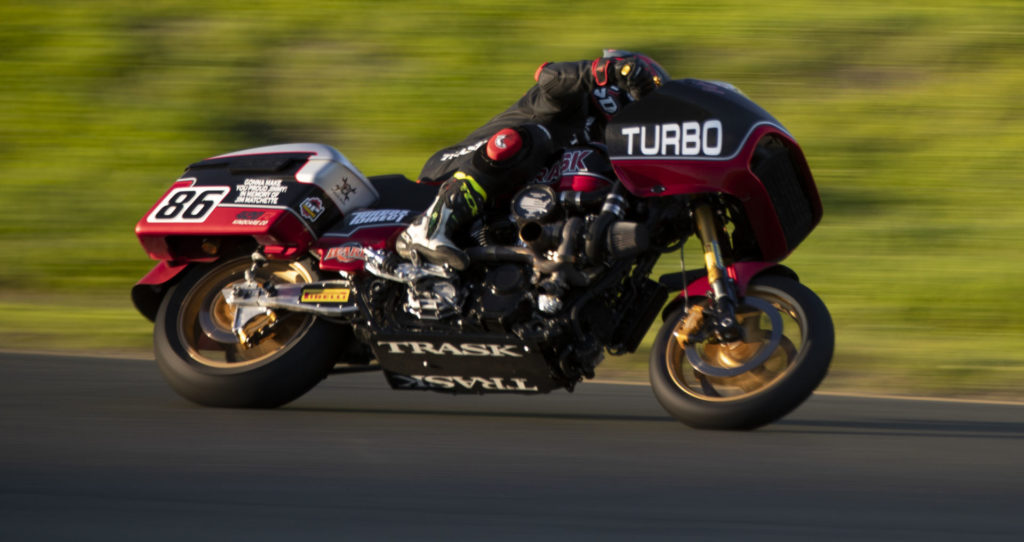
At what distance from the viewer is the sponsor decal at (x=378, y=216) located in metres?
5.87

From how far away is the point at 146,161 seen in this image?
11953 millimetres

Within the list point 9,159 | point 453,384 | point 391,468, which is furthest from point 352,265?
point 9,159

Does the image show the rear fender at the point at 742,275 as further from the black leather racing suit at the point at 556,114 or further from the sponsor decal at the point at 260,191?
the sponsor decal at the point at 260,191

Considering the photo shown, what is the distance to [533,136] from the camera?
17.8 feet

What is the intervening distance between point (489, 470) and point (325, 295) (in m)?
1.41

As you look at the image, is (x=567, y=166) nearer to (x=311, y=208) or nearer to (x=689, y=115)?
(x=689, y=115)

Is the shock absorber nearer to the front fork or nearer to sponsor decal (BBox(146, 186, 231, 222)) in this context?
the front fork

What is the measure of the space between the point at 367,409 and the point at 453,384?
0.56m

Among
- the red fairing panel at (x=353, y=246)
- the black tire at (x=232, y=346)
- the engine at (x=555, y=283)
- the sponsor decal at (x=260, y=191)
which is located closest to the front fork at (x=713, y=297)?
the engine at (x=555, y=283)

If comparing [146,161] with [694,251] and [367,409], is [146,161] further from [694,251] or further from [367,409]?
[367,409]

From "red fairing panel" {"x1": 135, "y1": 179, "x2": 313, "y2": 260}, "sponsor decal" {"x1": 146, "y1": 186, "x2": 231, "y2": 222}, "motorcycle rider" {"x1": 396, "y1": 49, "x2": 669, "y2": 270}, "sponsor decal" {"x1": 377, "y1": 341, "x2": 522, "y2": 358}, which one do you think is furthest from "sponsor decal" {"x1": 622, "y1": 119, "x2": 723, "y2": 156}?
"sponsor decal" {"x1": 146, "y1": 186, "x2": 231, "y2": 222}

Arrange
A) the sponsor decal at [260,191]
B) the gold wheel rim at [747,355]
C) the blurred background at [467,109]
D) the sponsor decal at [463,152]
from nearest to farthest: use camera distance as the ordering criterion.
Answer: the gold wheel rim at [747,355] < the sponsor decal at [463,152] < the sponsor decal at [260,191] < the blurred background at [467,109]

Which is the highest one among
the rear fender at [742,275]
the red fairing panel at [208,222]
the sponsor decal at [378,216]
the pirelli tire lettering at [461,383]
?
the red fairing panel at [208,222]

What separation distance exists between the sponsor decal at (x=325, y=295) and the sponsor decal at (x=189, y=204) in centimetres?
59
